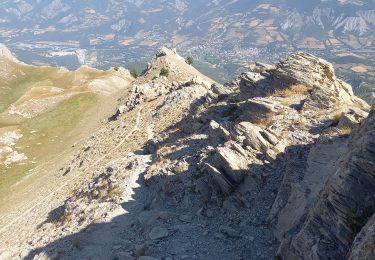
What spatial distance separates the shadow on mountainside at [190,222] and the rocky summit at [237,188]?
0.11 m

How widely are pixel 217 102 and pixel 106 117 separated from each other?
1729 inches

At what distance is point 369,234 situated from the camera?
1758 cm

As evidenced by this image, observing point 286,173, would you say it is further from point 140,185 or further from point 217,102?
point 217,102

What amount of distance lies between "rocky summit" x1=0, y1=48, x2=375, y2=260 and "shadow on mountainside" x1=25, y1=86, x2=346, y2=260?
11cm

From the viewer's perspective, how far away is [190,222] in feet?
114

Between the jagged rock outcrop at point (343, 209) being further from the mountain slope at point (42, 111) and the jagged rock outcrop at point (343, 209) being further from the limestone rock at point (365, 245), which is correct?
the mountain slope at point (42, 111)

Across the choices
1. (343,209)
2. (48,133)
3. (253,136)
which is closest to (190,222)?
(253,136)

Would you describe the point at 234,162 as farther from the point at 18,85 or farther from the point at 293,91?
the point at 18,85

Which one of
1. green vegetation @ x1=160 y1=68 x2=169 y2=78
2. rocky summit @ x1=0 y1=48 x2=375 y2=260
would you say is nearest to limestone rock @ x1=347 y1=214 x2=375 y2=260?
rocky summit @ x1=0 y1=48 x2=375 y2=260

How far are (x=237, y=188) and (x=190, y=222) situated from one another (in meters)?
4.71

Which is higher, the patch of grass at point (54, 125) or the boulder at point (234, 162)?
the boulder at point (234, 162)

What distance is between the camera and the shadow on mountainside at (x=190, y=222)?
3047 centimetres

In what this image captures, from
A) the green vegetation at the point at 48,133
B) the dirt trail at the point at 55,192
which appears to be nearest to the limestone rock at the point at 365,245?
the dirt trail at the point at 55,192

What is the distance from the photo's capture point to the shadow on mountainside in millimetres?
30469
